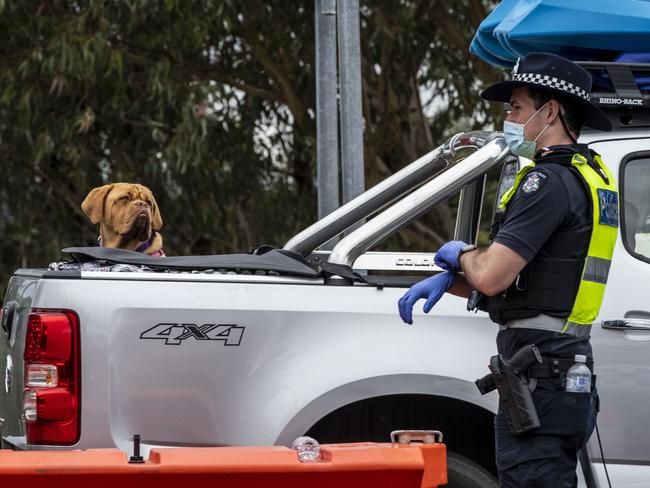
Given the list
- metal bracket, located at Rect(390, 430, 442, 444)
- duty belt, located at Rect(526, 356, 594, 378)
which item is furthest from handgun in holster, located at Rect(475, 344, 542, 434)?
metal bracket, located at Rect(390, 430, 442, 444)

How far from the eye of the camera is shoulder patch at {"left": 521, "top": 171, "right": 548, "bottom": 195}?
12.0 feet

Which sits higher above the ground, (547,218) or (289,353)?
(547,218)

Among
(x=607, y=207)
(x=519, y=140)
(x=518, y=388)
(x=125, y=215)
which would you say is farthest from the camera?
(x=125, y=215)

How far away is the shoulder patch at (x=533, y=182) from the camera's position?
12.0 feet

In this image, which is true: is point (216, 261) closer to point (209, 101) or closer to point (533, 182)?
point (533, 182)

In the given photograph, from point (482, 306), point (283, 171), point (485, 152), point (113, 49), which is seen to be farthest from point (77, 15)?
point (482, 306)

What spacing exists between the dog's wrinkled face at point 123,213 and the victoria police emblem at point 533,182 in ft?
8.06

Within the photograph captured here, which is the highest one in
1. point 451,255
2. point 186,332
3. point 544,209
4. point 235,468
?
point 544,209

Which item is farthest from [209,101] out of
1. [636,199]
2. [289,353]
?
[289,353]

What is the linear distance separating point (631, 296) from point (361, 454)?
1.45 metres

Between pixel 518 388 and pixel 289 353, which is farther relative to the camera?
pixel 289 353

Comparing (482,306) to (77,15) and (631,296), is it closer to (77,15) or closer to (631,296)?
(631,296)

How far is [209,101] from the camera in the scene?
1073 centimetres

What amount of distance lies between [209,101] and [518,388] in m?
7.42
